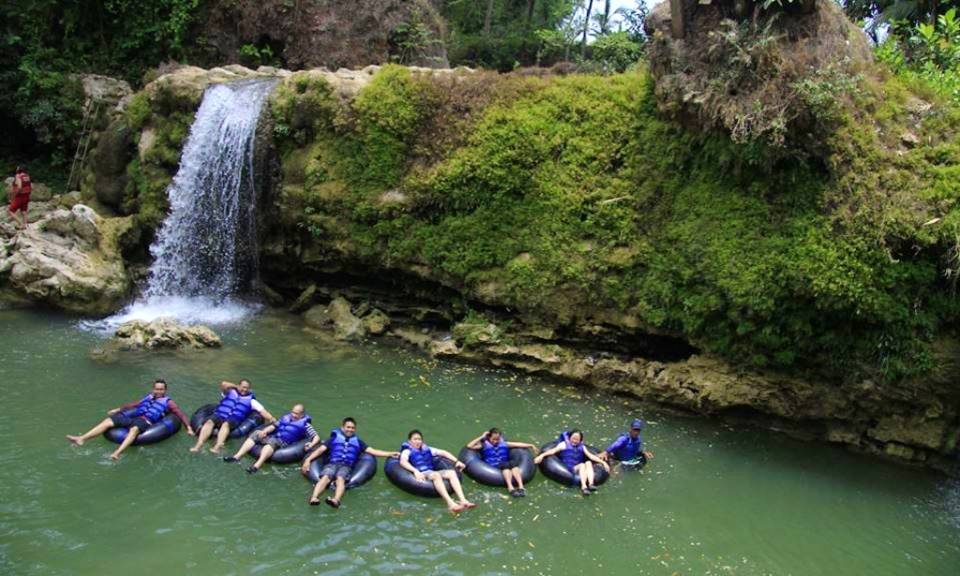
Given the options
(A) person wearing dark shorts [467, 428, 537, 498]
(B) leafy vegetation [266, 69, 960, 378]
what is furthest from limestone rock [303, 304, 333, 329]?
(A) person wearing dark shorts [467, 428, 537, 498]

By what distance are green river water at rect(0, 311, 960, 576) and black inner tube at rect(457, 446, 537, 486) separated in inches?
6.2

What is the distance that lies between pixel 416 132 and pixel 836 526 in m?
10.8

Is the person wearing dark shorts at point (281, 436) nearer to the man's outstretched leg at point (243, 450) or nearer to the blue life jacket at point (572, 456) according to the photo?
the man's outstretched leg at point (243, 450)

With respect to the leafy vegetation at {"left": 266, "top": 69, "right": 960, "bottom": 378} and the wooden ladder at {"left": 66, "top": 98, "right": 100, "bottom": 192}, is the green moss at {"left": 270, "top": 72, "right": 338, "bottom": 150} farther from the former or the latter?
the wooden ladder at {"left": 66, "top": 98, "right": 100, "bottom": 192}

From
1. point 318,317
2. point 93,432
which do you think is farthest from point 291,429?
point 318,317

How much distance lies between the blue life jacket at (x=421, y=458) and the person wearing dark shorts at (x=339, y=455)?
0.95 feet

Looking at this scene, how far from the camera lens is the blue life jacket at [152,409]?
10344mm

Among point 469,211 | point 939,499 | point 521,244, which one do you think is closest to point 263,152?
point 469,211

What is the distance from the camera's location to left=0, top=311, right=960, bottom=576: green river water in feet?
26.8

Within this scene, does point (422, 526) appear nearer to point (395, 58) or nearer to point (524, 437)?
point (524, 437)

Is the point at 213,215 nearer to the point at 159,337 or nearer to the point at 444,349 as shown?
the point at 159,337

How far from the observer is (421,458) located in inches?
387

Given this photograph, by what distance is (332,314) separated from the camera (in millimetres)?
15930

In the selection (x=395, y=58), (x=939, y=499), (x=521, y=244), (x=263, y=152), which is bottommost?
(x=939, y=499)
